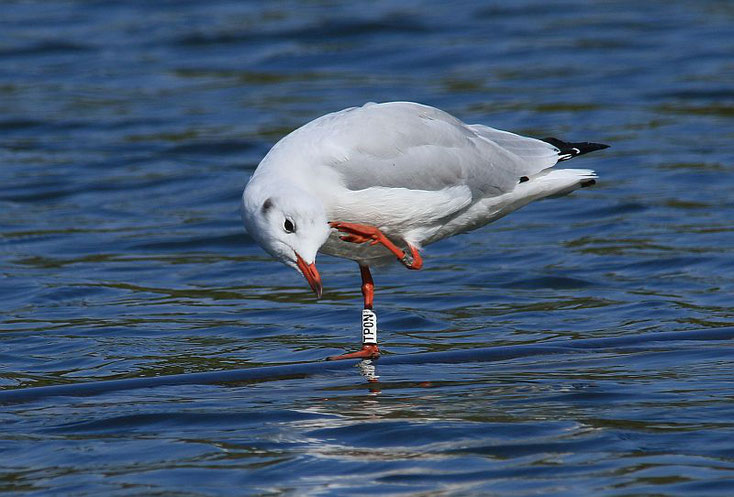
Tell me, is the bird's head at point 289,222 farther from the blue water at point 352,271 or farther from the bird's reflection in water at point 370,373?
the blue water at point 352,271

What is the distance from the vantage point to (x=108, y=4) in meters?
20.9

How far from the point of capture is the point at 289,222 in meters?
6.87

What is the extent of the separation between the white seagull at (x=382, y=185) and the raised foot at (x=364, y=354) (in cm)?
1

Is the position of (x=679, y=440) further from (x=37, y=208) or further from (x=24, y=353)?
(x=37, y=208)

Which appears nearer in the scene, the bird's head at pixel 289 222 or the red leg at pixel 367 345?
the bird's head at pixel 289 222

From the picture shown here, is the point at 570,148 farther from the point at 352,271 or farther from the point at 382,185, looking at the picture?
the point at 352,271

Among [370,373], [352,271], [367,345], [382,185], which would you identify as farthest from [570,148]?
[352,271]

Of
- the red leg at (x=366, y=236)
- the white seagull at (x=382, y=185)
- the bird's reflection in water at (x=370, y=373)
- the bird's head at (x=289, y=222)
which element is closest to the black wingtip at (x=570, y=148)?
the white seagull at (x=382, y=185)

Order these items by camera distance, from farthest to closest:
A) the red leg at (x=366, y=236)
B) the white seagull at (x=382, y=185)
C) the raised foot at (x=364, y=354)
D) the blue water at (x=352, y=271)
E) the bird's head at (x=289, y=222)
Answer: the raised foot at (x=364, y=354), the red leg at (x=366, y=236), the white seagull at (x=382, y=185), the bird's head at (x=289, y=222), the blue water at (x=352, y=271)

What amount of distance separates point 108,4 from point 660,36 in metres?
7.73

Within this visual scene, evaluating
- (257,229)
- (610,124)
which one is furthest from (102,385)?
(610,124)

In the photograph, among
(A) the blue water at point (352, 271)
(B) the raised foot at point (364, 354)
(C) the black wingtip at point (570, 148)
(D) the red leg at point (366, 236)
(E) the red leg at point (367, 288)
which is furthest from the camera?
(C) the black wingtip at point (570, 148)

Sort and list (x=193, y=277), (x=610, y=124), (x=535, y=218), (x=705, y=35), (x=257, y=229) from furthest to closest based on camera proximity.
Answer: (x=705, y=35) → (x=610, y=124) → (x=535, y=218) → (x=193, y=277) → (x=257, y=229)

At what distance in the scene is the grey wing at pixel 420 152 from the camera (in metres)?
7.36
